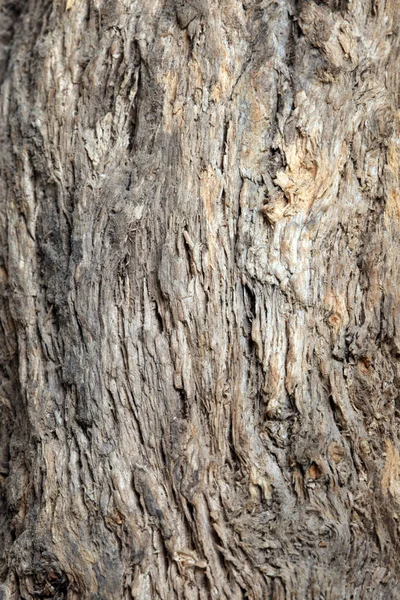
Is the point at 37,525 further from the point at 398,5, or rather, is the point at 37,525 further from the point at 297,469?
the point at 398,5

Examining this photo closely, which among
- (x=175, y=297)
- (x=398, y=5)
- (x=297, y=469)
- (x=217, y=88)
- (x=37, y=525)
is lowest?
(x=37, y=525)

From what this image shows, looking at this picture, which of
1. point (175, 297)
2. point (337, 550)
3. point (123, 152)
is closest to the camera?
point (337, 550)

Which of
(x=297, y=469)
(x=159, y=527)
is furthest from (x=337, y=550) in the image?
(x=159, y=527)

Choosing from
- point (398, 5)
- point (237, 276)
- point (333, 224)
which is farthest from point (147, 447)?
point (398, 5)

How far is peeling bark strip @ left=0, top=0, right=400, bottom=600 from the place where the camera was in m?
2.19

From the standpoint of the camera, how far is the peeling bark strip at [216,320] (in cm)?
219

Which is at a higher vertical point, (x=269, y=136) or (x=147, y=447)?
(x=269, y=136)

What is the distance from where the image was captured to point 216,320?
231cm

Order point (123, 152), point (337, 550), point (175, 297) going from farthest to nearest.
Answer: point (123, 152), point (175, 297), point (337, 550)

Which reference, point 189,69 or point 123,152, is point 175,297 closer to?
point 123,152

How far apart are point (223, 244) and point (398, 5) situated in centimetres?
113

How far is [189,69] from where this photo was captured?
2.45m

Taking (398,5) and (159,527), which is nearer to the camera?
(159,527)

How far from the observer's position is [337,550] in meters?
2.16
